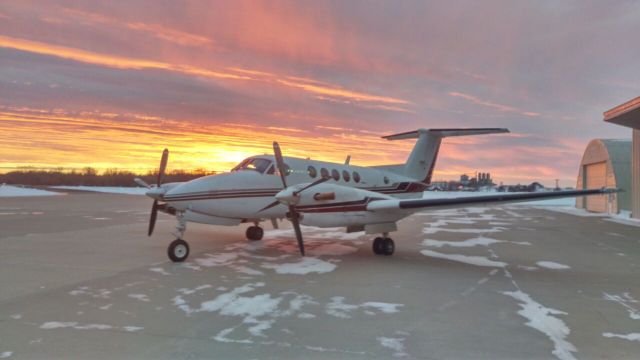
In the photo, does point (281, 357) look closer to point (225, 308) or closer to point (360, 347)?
point (360, 347)

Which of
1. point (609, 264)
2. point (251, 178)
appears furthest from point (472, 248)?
point (251, 178)

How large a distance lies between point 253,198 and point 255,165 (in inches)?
39.9

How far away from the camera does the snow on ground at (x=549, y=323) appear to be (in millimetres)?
4598

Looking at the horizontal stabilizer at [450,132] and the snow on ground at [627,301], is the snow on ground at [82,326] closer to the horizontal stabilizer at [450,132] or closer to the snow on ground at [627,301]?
the snow on ground at [627,301]

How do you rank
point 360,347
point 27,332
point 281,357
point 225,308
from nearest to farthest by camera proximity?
1. point 281,357
2. point 360,347
3. point 27,332
4. point 225,308

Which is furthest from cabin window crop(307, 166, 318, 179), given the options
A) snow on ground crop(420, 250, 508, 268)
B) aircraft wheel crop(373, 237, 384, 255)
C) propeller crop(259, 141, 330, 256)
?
snow on ground crop(420, 250, 508, 268)

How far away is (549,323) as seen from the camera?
5520mm

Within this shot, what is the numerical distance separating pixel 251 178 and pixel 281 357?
7050 mm

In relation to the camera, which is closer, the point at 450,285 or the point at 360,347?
the point at 360,347

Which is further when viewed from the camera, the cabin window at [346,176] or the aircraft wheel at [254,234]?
the aircraft wheel at [254,234]

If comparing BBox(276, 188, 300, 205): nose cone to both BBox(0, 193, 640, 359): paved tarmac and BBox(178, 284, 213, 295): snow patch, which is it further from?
BBox(178, 284, 213, 295): snow patch

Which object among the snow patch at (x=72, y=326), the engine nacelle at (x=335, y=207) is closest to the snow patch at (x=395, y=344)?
the snow patch at (x=72, y=326)

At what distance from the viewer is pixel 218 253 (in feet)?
36.4

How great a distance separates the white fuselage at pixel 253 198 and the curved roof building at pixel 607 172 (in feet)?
83.2
